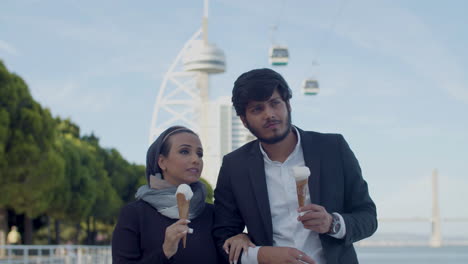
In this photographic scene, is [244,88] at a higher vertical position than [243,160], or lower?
higher

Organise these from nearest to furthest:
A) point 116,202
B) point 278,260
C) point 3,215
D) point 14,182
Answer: point 278,260
point 14,182
point 3,215
point 116,202

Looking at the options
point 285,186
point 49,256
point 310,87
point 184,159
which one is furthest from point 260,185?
point 310,87

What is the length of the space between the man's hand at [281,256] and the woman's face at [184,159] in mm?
849

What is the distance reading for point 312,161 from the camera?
384 centimetres

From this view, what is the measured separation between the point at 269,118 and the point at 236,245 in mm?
621

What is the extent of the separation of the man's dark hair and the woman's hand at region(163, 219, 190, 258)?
23.7 inches

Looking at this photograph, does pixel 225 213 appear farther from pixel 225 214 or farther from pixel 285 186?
pixel 285 186

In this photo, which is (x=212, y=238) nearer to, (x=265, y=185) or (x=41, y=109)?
(x=265, y=185)

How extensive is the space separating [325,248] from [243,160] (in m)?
0.61

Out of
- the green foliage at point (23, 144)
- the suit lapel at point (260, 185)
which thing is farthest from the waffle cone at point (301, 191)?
the green foliage at point (23, 144)

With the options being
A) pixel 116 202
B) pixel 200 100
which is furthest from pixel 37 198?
pixel 200 100

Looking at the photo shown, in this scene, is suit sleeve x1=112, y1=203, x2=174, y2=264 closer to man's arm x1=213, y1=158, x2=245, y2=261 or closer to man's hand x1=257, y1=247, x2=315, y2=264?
man's arm x1=213, y1=158, x2=245, y2=261

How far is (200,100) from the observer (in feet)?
492

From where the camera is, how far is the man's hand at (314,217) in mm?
3473
